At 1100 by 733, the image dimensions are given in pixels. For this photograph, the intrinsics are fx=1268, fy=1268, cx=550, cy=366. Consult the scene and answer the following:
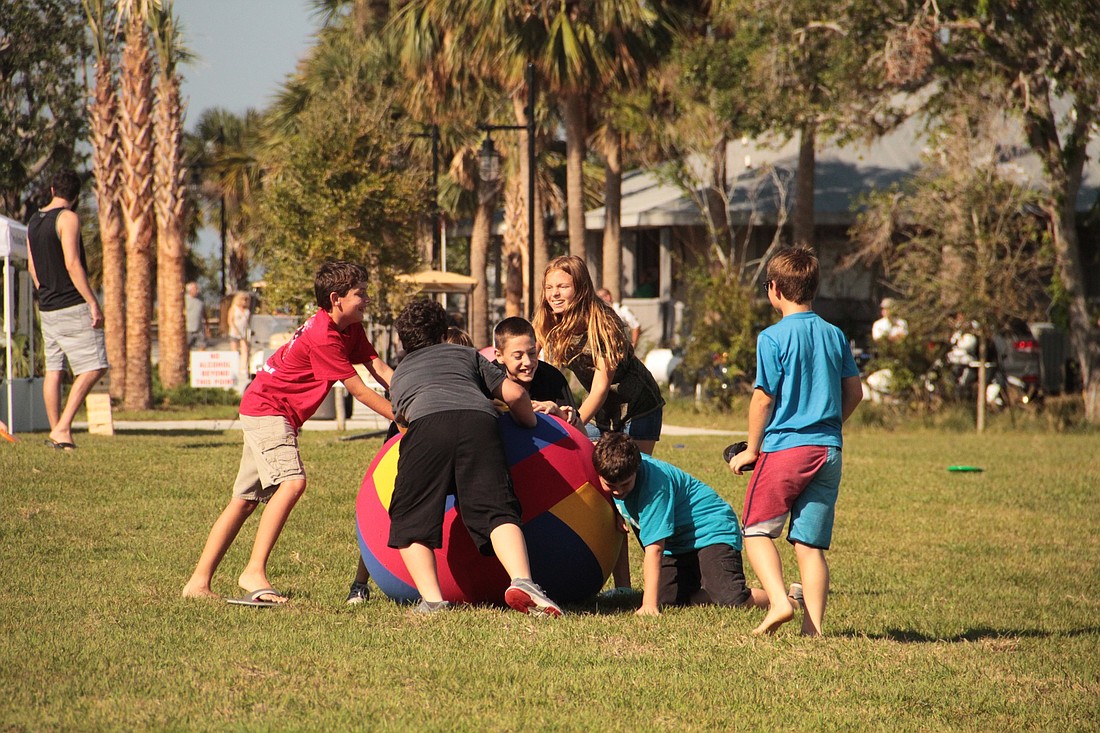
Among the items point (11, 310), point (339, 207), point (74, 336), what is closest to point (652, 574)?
point (74, 336)

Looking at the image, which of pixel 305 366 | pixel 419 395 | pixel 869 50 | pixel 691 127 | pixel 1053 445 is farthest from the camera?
pixel 691 127

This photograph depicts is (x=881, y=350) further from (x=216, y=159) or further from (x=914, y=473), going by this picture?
(x=216, y=159)

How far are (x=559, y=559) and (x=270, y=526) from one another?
1.50 metres

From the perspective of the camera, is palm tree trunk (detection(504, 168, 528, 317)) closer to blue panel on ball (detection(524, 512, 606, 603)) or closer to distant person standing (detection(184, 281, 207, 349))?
distant person standing (detection(184, 281, 207, 349))

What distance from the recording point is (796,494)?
18.8ft

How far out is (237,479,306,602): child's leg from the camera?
645 centimetres

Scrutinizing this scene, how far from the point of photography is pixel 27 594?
664 centimetres

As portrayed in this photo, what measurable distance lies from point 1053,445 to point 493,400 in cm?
1255

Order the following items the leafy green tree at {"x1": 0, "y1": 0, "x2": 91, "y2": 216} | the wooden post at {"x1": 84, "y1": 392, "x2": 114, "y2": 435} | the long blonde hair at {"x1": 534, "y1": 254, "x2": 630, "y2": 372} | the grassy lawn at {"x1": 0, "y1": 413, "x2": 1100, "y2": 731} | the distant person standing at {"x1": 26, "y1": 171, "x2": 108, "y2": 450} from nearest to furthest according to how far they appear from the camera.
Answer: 1. the grassy lawn at {"x1": 0, "y1": 413, "x2": 1100, "y2": 731}
2. the long blonde hair at {"x1": 534, "y1": 254, "x2": 630, "y2": 372}
3. the distant person standing at {"x1": 26, "y1": 171, "x2": 108, "y2": 450}
4. the wooden post at {"x1": 84, "y1": 392, "x2": 114, "y2": 435}
5. the leafy green tree at {"x1": 0, "y1": 0, "x2": 91, "y2": 216}

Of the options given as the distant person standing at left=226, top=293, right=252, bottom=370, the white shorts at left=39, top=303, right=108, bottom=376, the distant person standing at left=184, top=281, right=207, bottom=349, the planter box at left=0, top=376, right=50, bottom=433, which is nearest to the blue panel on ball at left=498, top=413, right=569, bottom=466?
the white shorts at left=39, top=303, right=108, bottom=376

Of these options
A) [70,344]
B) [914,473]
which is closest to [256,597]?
[70,344]

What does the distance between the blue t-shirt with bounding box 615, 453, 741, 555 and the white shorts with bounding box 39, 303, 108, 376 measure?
5.95m

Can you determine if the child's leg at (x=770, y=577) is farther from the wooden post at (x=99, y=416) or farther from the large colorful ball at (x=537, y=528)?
the wooden post at (x=99, y=416)

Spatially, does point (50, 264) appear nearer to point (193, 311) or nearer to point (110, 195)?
point (110, 195)
